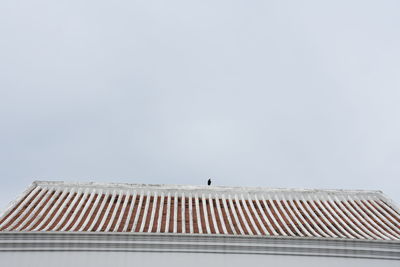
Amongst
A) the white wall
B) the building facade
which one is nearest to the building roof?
the building facade

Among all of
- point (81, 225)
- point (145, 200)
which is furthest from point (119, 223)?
point (145, 200)

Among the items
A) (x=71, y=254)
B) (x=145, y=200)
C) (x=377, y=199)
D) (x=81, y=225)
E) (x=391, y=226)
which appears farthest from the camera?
(x=377, y=199)

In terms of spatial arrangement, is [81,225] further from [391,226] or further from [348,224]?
[391,226]

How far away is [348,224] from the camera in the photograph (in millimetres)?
12203

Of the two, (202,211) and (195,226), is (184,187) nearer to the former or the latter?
(202,211)

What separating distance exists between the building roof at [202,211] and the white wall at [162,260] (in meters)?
0.64

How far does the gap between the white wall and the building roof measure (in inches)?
25.1

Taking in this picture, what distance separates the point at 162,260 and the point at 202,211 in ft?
8.29

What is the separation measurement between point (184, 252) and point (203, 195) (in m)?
3.42

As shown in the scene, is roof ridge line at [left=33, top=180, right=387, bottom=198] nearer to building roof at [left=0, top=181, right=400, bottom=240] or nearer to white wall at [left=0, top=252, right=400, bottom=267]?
building roof at [left=0, top=181, right=400, bottom=240]

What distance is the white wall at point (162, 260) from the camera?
10289 millimetres

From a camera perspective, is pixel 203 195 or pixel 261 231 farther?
pixel 203 195

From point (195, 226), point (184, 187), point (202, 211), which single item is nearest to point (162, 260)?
point (195, 226)

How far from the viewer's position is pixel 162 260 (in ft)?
34.2
